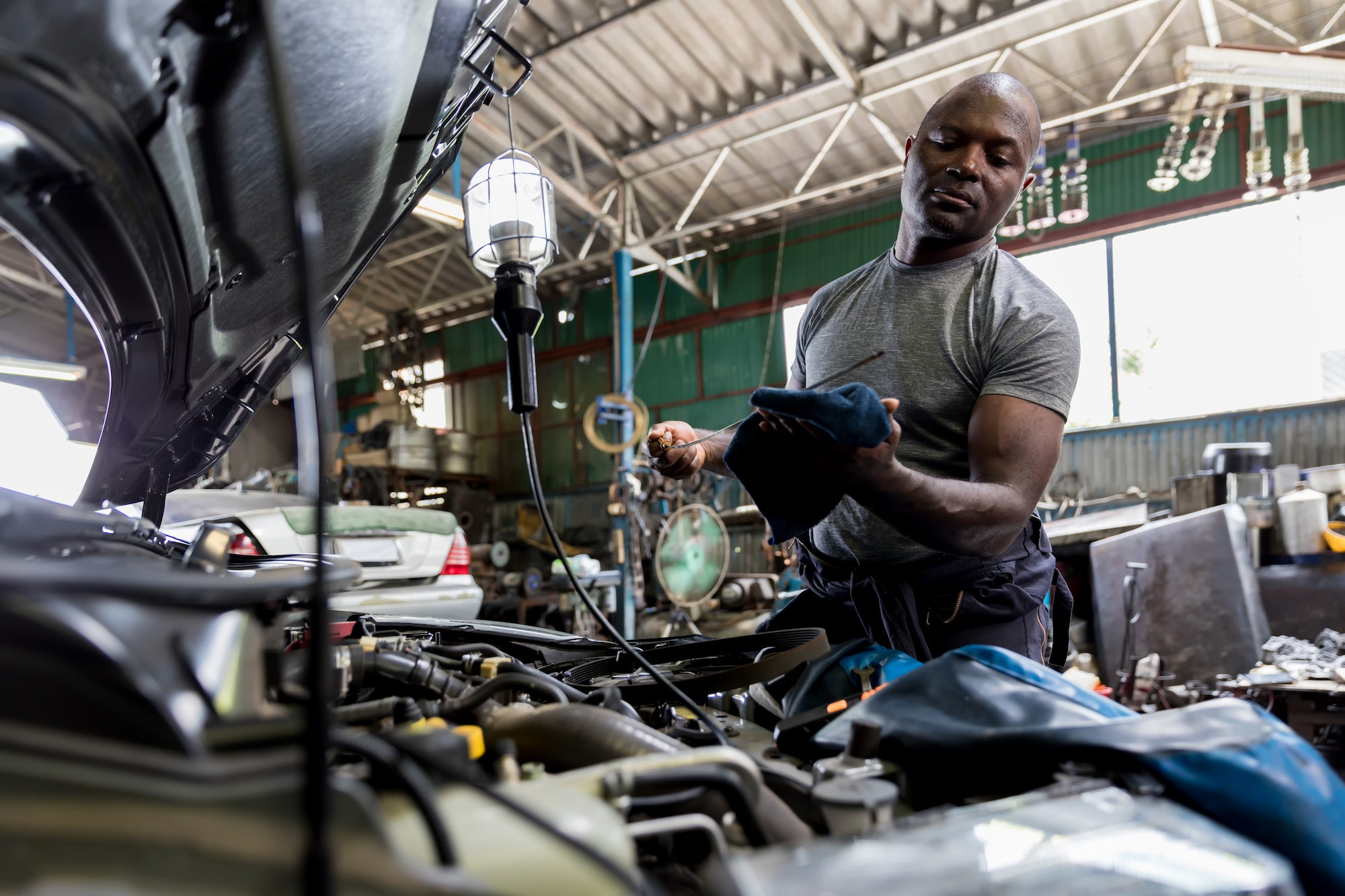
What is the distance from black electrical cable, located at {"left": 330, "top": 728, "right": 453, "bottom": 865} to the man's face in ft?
4.43

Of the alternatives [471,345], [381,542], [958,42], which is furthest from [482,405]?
[381,542]

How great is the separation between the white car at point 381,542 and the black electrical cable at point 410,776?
11.7ft

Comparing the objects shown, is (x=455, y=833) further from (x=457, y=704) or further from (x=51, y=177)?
(x=51, y=177)

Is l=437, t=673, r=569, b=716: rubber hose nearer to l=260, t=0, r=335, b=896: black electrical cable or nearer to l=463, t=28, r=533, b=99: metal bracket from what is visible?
l=260, t=0, r=335, b=896: black electrical cable

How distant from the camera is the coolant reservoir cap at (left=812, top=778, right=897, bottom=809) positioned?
644 millimetres

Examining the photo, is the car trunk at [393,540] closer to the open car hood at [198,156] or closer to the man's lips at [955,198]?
the open car hood at [198,156]

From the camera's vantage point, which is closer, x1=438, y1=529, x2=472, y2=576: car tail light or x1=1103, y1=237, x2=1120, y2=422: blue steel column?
x1=438, y1=529, x2=472, y2=576: car tail light

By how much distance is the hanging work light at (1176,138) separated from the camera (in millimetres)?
6301

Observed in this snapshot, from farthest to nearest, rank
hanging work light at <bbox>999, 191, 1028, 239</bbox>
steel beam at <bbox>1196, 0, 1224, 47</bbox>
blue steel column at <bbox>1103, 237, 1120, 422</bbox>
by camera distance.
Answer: blue steel column at <bbox>1103, 237, 1120, 422</bbox> → hanging work light at <bbox>999, 191, 1028, 239</bbox> → steel beam at <bbox>1196, 0, 1224, 47</bbox>

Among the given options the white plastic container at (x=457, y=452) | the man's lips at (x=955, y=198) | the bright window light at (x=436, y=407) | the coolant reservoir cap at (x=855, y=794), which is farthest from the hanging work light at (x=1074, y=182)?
the bright window light at (x=436, y=407)

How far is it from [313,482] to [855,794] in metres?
0.48

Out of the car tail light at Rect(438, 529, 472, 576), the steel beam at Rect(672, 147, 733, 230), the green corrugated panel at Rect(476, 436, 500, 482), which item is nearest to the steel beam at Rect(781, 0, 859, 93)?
the steel beam at Rect(672, 147, 733, 230)

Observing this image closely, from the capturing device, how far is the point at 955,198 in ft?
4.90

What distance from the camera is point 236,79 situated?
829mm
